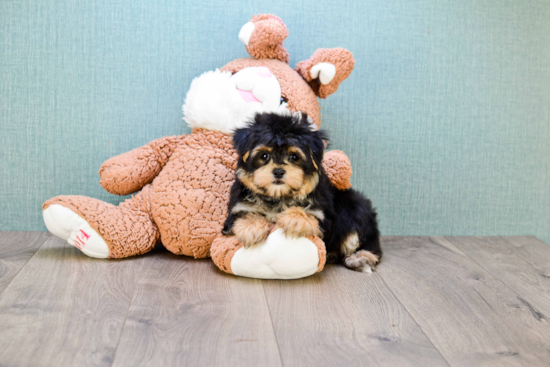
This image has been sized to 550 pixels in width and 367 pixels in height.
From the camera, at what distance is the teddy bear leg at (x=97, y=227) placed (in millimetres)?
2145

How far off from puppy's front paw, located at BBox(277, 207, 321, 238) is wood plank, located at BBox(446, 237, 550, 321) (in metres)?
Result: 0.89

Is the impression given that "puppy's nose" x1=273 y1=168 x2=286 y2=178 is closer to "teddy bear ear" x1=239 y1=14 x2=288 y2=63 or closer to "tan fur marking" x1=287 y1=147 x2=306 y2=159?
"tan fur marking" x1=287 y1=147 x2=306 y2=159

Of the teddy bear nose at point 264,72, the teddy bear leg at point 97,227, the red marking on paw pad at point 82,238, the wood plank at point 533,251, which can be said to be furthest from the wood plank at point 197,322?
the wood plank at point 533,251

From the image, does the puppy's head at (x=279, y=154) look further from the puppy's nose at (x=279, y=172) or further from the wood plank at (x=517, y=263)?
the wood plank at (x=517, y=263)

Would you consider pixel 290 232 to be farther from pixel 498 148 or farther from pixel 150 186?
pixel 498 148

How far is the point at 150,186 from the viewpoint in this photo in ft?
7.82

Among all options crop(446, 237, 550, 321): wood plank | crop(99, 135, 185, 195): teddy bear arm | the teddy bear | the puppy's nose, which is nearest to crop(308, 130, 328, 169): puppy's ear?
the puppy's nose

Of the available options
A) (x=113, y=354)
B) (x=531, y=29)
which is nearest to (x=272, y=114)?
(x=113, y=354)

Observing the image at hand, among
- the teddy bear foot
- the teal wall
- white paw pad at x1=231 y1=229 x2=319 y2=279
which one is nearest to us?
white paw pad at x1=231 y1=229 x2=319 y2=279

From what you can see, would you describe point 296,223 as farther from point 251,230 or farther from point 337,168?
point 337,168

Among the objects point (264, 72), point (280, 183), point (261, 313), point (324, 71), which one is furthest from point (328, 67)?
point (261, 313)

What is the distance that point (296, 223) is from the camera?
6.33 feet

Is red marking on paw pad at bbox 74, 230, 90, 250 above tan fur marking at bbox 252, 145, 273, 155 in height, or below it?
below

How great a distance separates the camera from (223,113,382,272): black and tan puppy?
187cm
